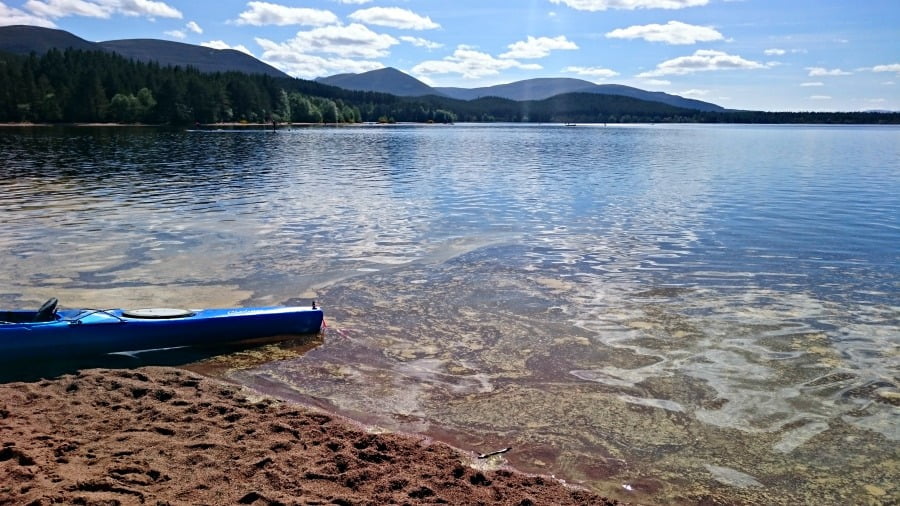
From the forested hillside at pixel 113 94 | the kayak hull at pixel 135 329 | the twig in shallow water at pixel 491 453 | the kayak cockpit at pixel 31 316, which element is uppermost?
the forested hillside at pixel 113 94

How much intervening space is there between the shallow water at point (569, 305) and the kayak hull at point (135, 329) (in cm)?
105

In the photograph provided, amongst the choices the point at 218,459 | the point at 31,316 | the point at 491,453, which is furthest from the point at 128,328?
the point at 491,453

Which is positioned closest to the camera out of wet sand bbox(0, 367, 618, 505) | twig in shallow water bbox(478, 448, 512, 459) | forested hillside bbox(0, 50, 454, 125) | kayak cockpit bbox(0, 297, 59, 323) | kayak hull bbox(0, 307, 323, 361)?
wet sand bbox(0, 367, 618, 505)

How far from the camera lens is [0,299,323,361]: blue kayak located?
1211 centimetres

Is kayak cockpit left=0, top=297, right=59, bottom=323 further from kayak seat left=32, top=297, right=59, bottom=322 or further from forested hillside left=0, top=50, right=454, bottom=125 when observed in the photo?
forested hillside left=0, top=50, right=454, bottom=125

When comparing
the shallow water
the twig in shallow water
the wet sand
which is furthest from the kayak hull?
the twig in shallow water

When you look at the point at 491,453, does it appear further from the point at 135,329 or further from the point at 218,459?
the point at 135,329

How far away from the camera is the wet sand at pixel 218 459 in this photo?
24.9ft

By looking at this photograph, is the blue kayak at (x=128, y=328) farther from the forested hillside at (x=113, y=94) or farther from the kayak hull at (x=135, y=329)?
the forested hillside at (x=113, y=94)

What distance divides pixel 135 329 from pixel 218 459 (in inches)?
217

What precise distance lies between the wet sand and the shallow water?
1.04 m

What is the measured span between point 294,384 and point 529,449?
4.70m

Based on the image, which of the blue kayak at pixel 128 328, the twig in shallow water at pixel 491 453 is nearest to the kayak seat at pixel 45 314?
the blue kayak at pixel 128 328

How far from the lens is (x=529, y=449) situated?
31.1 ft
